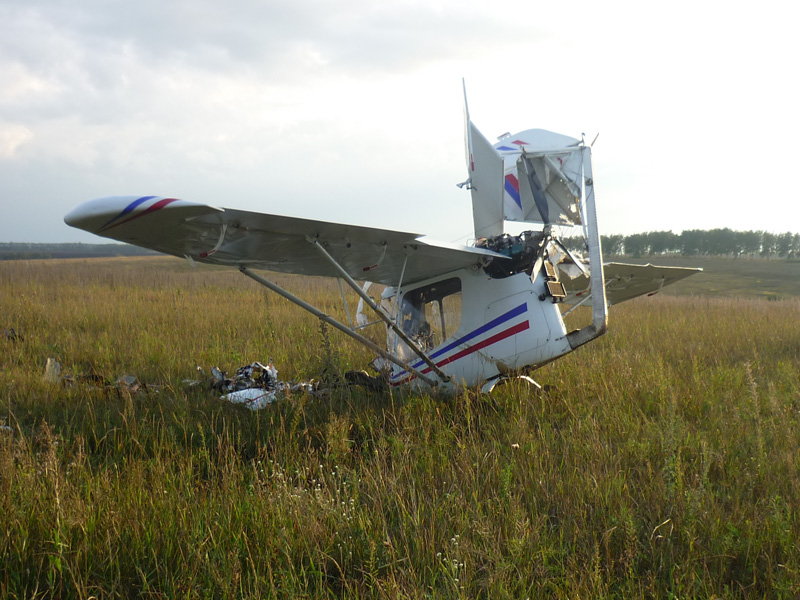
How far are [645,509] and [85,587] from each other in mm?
3090

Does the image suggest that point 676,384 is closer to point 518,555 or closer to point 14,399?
point 518,555

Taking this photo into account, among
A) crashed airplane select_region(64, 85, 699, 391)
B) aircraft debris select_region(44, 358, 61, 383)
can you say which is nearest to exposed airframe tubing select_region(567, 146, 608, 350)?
crashed airplane select_region(64, 85, 699, 391)

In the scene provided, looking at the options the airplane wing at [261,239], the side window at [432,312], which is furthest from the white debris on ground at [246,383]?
the airplane wing at [261,239]

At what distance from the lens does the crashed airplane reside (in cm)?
478

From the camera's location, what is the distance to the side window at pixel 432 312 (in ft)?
19.8

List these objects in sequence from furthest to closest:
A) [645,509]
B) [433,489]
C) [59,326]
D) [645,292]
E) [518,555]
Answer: [59,326], [645,292], [433,489], [645,509], [518,555]

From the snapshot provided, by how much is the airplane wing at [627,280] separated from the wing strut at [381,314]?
80.0 inches

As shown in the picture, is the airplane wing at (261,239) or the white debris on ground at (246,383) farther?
the white debris on ground at (246,383)

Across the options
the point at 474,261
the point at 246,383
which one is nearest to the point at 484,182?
the point at 474,261

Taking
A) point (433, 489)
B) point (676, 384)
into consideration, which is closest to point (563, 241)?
point (676, 384)

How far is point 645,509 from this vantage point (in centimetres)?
334

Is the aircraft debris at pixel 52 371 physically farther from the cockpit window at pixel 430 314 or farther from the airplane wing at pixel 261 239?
the cockpit window at pixel 430 314

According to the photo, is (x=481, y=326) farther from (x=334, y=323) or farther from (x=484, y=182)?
(x=484, y=182)

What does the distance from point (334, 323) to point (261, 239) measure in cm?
111
